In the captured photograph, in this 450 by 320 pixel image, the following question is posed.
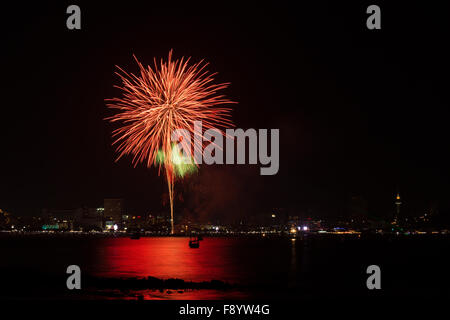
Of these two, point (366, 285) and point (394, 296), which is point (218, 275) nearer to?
point (366, 285)

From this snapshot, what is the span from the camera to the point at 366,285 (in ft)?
142

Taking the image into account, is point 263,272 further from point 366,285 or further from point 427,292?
point 427,292

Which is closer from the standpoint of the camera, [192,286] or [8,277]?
[192,286]

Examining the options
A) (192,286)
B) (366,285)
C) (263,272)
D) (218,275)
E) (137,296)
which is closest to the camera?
(137,296)
